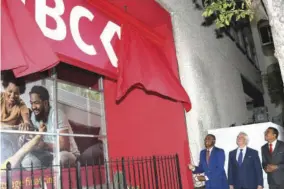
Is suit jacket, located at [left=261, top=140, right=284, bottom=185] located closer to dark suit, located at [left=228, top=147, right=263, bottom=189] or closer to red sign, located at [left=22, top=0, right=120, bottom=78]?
dark suit, located at [left=228, top=147, right=263, bottom=189]

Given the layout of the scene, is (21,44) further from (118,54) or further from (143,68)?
(143,68)

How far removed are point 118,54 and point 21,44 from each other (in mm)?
2513

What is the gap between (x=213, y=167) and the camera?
21.1 ft

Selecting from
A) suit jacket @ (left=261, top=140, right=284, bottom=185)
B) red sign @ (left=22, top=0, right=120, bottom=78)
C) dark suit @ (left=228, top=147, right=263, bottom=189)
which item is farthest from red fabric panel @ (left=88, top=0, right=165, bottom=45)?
suit jacket @ (left=261, top=140, right=284, bottom=185)

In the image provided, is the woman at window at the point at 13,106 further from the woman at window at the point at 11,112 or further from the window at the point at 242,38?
the window at the point at 242,38

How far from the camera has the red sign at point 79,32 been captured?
4648 millimetres

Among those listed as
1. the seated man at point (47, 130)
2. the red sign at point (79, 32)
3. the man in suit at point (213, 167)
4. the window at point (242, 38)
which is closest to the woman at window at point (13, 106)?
the seated man at point (47, 130)

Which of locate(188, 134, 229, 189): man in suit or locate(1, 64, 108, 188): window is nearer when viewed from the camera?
locate(1, 64, 108, 188): window

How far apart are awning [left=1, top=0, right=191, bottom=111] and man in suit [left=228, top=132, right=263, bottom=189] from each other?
1.62m

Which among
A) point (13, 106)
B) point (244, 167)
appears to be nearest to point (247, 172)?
point (244, 167)

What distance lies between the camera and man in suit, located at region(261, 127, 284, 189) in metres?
5.65

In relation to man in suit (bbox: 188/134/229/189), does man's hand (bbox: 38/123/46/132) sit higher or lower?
higher

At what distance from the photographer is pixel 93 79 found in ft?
27.7

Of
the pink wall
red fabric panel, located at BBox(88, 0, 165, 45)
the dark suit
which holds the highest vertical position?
red fabric panel, located at BBox(88, 0, 165, 45)
